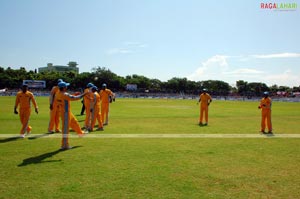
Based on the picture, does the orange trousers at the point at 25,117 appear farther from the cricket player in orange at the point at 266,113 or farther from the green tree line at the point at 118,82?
the green tree line at the point at 118,82

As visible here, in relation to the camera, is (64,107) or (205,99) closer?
(64,107)

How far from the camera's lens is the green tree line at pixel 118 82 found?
318 ft

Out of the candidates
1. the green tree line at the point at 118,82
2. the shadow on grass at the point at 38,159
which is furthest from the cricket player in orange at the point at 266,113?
the green tree line at the point at 118,82

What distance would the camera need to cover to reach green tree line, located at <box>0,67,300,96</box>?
9706 cm

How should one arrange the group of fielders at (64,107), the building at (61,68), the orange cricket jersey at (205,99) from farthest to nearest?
1. the building at (61,68)
2. the orange cricket jersey at (205,99)
3. the group of fielders at (64,107)

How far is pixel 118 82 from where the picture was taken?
104 metres

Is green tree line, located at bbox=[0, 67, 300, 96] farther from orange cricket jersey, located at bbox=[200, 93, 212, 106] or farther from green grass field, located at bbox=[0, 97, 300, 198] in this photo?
green grass field, located at bbox=[0, 97, 300, 198]

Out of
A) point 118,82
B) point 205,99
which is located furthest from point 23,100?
point 118,82

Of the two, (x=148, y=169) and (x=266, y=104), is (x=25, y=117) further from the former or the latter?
(x=266, y=104)

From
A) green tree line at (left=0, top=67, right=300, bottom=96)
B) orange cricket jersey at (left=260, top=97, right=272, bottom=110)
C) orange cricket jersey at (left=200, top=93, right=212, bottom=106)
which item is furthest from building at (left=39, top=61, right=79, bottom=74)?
orange cricket jersey at (left=260, top=97, right=272, bottom=110)

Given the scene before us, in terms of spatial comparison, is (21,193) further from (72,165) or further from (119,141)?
(119,141)

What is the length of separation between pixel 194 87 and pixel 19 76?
70862mm

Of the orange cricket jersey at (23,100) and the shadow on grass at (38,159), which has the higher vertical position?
the orange cricket jersey at (23,100)

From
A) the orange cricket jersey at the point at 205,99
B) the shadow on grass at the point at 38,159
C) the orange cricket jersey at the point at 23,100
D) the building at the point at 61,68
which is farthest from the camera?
the building at the point at 61,68
